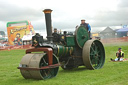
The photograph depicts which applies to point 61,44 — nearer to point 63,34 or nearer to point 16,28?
point 63,34

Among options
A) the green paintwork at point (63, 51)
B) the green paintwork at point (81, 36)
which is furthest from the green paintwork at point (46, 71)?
the green paintwork at point (81, 36)

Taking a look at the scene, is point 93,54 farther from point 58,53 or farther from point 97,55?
point 58,53

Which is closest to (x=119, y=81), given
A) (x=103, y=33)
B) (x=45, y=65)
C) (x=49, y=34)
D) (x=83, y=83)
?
(x=83, y=83)

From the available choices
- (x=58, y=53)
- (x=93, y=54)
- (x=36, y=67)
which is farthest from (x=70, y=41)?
(x=36, y=67)

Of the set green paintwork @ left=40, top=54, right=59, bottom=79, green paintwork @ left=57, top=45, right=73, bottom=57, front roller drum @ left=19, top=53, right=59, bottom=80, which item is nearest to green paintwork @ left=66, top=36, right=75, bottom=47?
green paintwork @ left=57, top=45, right=73, bottom=57

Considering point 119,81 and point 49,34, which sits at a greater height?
point 49,34

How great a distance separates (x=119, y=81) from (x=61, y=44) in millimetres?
2595

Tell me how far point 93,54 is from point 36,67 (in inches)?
121

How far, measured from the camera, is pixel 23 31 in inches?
1746

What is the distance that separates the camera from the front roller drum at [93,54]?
286 inches

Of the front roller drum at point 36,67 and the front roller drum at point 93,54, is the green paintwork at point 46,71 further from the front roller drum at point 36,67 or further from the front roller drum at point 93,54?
the front roller drum at point 93,54

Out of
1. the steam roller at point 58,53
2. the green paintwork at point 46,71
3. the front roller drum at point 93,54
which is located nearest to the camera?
the steam roller at point 58,53

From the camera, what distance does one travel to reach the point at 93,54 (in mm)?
7746


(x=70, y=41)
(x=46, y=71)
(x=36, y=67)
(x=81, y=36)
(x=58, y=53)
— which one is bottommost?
(x=46, y=71)
